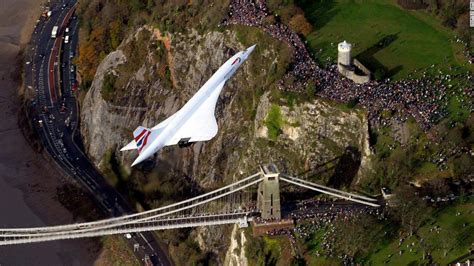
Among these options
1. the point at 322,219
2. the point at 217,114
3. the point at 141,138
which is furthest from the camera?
the point at 217,114

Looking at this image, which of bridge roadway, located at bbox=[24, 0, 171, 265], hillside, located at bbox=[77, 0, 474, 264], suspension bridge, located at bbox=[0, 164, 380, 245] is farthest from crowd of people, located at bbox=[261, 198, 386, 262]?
bridge roadway, located at bbox=[24, 0, 171, 265]

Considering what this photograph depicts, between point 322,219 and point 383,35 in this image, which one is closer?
point 322,219

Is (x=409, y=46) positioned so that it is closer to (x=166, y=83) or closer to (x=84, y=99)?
(x=166, y=83)

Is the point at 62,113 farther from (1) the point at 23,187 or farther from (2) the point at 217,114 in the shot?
(2) the point at 217,114

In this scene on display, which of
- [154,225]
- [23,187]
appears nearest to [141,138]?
[154,225]

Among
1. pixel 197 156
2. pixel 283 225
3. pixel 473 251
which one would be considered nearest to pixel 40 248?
pixel 197 156

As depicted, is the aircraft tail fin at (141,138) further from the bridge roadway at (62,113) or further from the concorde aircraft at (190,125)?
the bridge roadway at (62,113)
